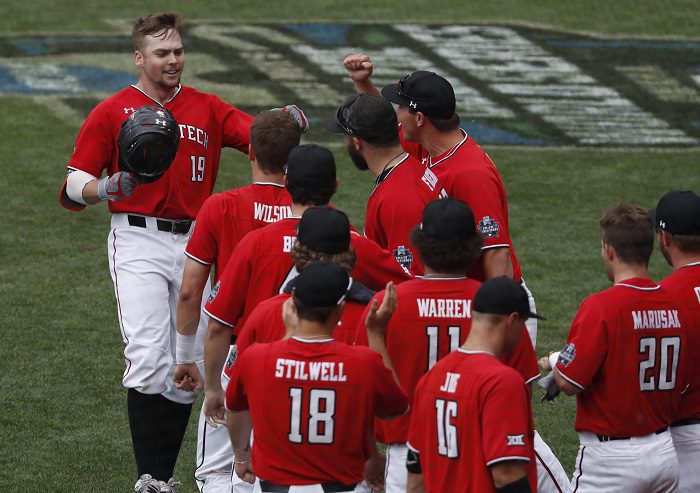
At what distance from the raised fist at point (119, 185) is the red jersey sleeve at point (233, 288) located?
1032 mm

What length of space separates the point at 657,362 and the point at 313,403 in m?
1.37

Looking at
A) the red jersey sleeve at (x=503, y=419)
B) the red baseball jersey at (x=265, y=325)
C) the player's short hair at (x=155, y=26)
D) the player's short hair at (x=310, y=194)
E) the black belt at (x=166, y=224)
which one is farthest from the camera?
the player's short hair at (x=155, y=26)

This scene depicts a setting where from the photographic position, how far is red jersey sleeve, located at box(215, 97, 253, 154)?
20.8 feet

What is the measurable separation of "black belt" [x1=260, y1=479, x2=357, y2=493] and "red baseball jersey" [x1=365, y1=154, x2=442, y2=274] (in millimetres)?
1142

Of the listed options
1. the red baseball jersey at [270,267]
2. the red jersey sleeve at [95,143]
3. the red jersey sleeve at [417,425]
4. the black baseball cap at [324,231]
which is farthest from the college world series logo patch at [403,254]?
the red jersey sleeve at [95,143]

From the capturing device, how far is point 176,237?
6.14 meters

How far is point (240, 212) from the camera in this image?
5.11m

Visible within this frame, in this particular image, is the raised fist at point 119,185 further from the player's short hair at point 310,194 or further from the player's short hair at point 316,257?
the player's short hair at point 316,257

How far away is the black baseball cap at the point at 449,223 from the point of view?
4242 mm

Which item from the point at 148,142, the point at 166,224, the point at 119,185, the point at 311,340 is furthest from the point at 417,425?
the point at 166,224

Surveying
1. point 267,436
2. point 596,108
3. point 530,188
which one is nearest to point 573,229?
point 530,188

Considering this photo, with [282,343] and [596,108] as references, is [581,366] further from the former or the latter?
[596,108]

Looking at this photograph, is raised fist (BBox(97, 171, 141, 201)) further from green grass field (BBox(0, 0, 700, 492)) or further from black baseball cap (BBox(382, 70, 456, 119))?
green grass field (BBox(0, 0, 700, 492))

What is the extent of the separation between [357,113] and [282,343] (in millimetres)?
1339
